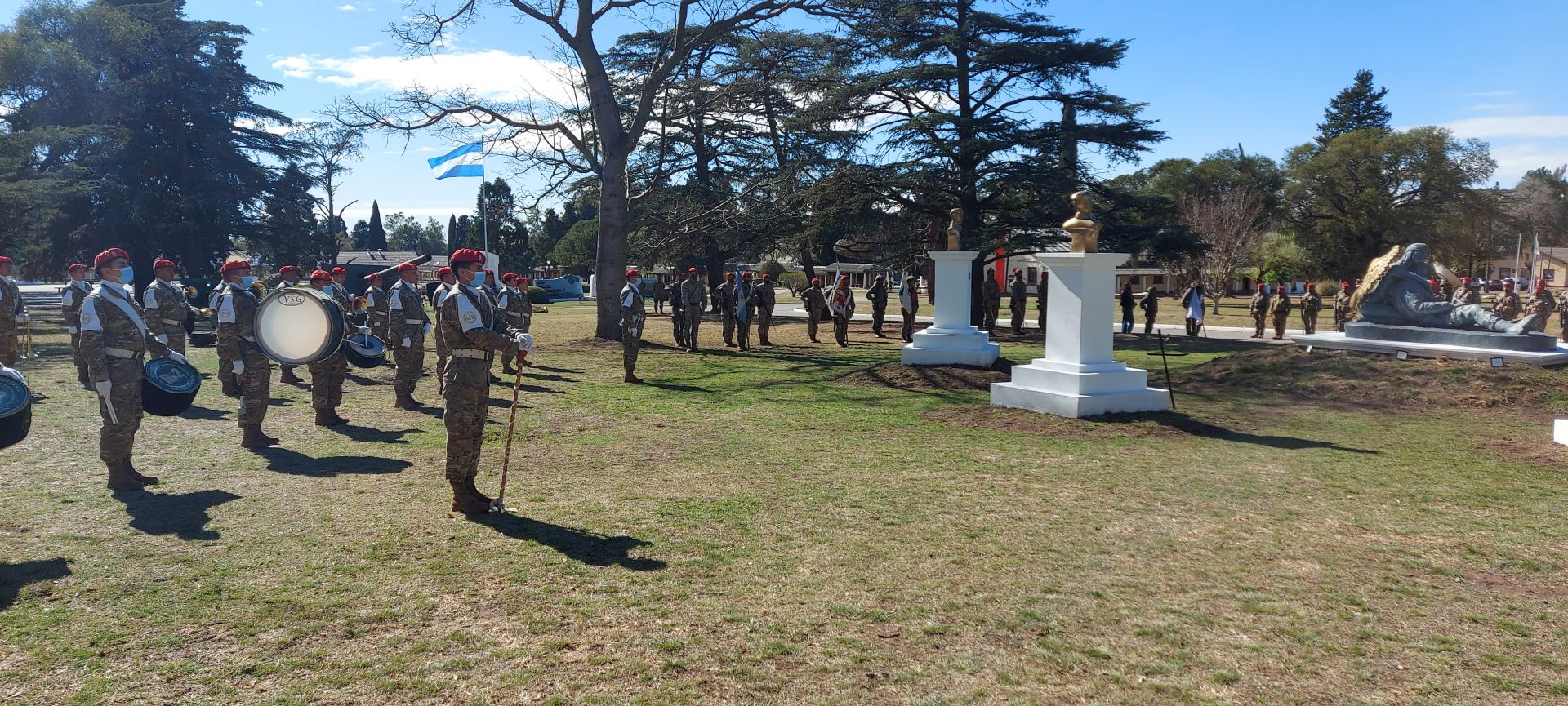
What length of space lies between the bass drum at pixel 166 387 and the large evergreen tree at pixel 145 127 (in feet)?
96.1

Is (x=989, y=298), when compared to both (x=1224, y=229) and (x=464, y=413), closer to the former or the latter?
(x=464, y=413)

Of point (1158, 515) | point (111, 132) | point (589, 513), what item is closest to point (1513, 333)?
point (1158, 515)

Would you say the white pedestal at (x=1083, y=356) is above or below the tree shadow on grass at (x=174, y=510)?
above

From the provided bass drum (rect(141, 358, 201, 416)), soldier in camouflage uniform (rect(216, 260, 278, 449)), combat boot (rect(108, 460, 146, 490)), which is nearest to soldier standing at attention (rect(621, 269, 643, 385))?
soldier in camouflage uniform (rect(216, 260, 278, 449))

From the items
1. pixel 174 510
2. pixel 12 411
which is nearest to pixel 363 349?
pixel 174 510

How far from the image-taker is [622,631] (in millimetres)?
4477

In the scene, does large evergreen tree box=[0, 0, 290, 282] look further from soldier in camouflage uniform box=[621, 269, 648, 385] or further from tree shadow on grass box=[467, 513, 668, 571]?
tree shadow on grass box=[467, 513, 668, 571]

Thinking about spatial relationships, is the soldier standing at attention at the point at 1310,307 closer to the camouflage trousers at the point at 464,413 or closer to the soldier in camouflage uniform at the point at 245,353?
the camouflage trousers at the point at 464,413

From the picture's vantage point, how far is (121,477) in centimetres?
746

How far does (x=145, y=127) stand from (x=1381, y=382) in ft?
142

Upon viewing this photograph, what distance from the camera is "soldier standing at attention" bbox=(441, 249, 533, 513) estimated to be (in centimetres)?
668

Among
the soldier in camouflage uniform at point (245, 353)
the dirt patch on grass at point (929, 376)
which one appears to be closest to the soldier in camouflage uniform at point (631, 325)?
the dirt patch on grass at point (929, 376)

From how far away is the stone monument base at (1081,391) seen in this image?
10992mm

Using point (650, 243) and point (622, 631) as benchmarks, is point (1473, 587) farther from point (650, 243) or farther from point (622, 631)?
point (650, 243)
